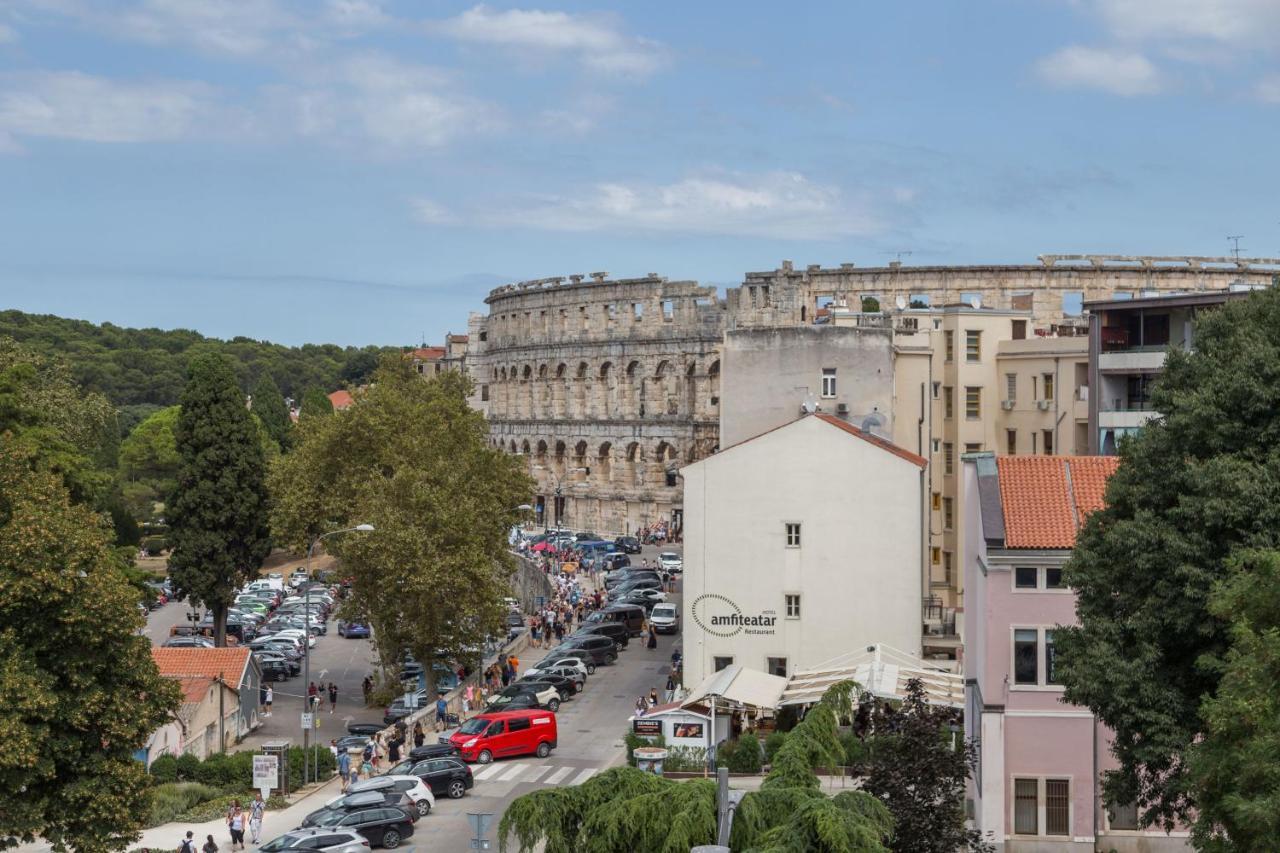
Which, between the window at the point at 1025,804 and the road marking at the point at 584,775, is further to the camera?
the road marking at the point at 584,775

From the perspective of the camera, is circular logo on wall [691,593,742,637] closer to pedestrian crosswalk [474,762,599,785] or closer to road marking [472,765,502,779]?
pedestrian crosswalk [474,762,599,785]

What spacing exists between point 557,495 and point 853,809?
11093cm

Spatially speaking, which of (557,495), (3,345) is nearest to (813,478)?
(3,345)

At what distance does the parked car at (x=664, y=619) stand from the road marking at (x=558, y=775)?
24651 millimetres

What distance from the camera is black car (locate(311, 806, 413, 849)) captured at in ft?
125

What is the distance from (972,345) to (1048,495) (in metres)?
35.6

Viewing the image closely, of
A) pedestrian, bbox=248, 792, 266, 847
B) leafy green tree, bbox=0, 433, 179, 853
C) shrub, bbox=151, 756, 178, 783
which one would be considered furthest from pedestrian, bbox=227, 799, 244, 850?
shrub, bbox=151, 756, 178, 783

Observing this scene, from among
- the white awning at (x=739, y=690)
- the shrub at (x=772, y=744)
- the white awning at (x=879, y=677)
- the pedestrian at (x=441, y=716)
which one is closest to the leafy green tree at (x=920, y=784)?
the white awning at (x=879, y=677)

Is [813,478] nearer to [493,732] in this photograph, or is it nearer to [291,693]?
[493,732]

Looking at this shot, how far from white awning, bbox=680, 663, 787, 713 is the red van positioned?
4872mm

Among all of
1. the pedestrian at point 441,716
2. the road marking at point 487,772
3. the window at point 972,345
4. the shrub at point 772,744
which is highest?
the window at point 972,345

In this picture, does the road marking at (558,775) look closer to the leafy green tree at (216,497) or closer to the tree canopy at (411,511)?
the tree canopy at (411,511)

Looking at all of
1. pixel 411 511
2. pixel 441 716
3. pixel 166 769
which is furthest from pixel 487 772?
pixel 411 511

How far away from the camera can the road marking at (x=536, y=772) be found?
45.0m
